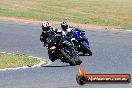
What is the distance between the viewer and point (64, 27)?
20.2 metres

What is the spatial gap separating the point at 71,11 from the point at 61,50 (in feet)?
119

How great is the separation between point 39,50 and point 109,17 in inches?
→ 920

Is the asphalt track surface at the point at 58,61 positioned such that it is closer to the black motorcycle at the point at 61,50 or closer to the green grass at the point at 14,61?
the black motorcycle at the point at 61,50

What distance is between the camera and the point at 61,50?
671 inches

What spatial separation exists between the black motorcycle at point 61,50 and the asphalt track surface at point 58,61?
367 mm

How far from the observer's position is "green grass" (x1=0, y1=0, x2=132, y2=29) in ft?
144

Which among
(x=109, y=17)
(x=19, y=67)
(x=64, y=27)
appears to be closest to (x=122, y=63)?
(x=64, y=27)

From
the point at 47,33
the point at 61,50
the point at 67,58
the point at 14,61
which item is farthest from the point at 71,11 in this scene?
the point at 47,33

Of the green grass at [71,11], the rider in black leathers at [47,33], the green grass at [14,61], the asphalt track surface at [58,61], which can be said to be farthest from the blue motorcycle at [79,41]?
the green grass at [71,11]

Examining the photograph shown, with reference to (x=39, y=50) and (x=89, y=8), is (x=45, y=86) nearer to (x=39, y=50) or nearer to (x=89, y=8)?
(x=39, y=50)

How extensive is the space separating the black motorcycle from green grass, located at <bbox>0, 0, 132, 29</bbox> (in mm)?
21162

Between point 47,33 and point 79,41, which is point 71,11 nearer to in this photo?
point 79,41

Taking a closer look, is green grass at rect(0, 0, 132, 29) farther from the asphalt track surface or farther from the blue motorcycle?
the blue motorcycle

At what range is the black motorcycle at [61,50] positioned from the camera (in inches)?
665
